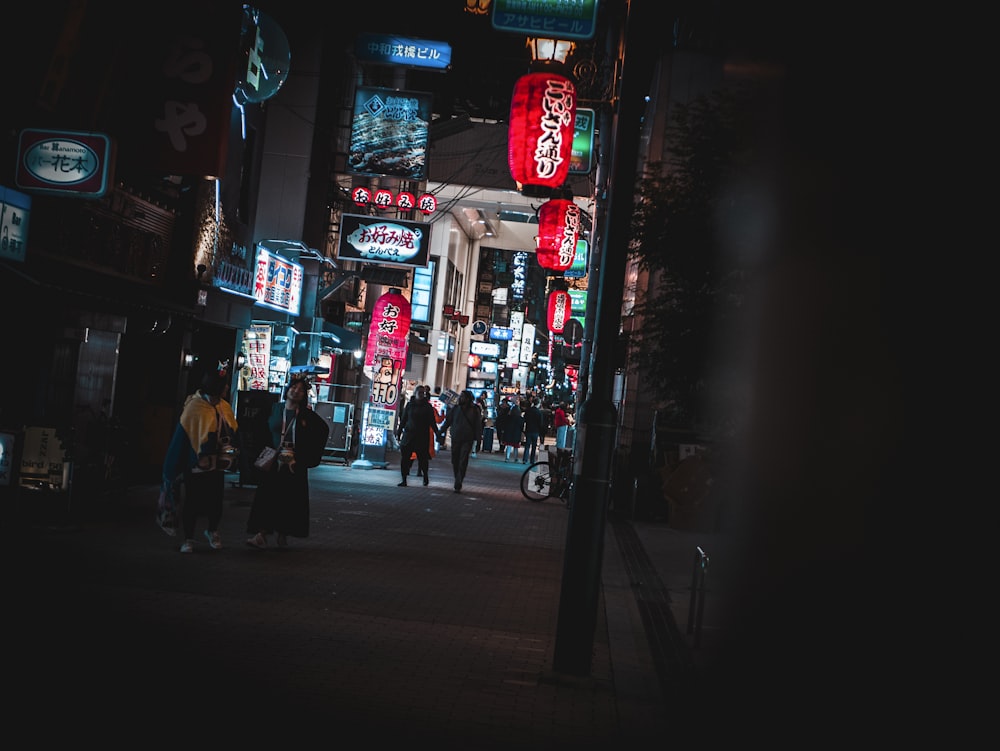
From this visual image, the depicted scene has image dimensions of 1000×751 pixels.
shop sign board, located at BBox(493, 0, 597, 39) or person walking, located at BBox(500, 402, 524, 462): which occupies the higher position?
shop sign board, located at BBox(493, 0, 597, 39)

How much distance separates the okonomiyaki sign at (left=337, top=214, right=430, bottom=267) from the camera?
25406 mm

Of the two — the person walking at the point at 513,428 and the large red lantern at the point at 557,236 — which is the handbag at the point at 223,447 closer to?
the large red lantern at the point at 557,236

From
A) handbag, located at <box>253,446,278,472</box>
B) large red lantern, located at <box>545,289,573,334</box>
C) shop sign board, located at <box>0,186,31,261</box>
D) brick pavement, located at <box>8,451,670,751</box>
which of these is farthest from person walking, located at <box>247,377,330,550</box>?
large red lantern, located at <box>545,289,573,334</box>

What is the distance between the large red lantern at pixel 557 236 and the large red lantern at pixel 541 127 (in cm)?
485

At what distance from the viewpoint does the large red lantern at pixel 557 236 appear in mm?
24016

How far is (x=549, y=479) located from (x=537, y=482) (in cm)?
29

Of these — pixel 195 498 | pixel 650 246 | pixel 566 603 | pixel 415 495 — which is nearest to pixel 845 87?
pixel 566 603

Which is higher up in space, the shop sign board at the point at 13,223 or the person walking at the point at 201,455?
the shop sign board at the point at 13,223

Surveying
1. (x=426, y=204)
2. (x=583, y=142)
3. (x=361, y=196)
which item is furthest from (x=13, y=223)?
(x=426, y=204)

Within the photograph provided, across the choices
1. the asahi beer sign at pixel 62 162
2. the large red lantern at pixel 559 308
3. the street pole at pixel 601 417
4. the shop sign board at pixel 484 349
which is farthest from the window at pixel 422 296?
the street pole at pixel 601 417

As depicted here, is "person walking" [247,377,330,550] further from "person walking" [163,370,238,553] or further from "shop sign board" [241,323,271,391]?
"shop sign board" [241,323,271,391]

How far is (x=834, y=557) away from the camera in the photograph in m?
3.05

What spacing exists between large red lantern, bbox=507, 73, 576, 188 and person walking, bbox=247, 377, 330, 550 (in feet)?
26.9

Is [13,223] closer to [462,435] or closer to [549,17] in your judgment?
[549,17]
